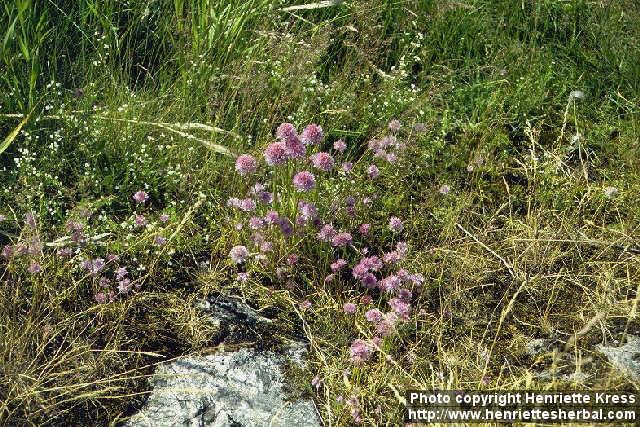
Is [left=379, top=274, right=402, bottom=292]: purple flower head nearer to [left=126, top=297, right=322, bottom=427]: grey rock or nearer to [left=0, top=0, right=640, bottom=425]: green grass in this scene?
[left=0, top=0, right=640, bottom=425]: green grass

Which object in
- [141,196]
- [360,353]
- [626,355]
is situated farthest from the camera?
[141,196]

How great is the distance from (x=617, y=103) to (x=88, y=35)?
278cm

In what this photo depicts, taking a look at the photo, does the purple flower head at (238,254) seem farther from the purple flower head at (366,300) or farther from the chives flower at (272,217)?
the purple flower head at (366,300)

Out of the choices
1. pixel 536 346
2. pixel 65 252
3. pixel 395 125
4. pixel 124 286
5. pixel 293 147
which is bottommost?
pixel 536 346

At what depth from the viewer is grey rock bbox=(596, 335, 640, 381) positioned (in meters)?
2.81

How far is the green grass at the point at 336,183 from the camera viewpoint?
8.97 feet

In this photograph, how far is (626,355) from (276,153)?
153 cm

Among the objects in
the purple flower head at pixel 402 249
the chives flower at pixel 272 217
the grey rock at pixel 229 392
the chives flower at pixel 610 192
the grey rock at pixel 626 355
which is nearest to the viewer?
the grey rock at pixel 229 392

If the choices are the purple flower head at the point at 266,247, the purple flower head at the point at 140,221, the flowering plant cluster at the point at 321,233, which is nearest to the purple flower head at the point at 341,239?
the flowering plant cluster at the point at 321,233

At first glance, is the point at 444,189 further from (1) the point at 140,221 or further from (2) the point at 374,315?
(1) the point at 140,221

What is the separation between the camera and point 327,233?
3.00m

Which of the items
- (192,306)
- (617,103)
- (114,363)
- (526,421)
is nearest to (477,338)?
(526,421)

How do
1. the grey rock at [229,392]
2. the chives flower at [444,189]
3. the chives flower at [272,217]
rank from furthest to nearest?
the chives flower at [444,189] → the chives flower at [272,217] → the grey rock at [229,392]

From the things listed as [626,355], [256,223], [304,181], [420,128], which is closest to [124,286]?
[256,223]
